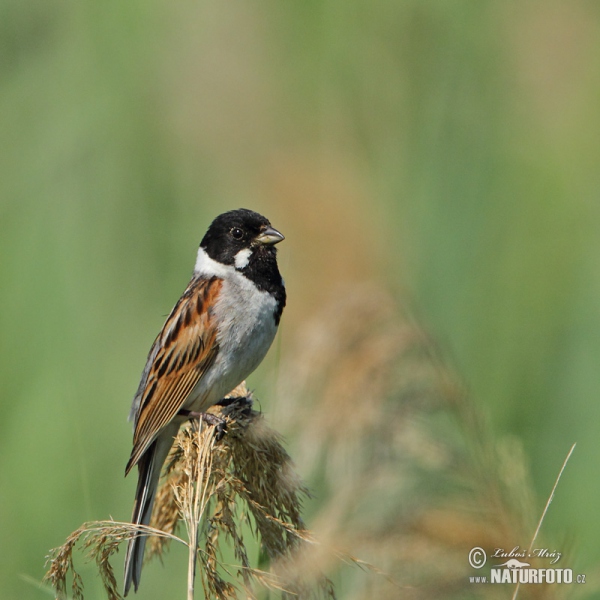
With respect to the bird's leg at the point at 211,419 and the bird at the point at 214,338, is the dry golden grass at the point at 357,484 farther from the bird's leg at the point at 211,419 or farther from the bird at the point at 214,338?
the bird at the point at 214,338

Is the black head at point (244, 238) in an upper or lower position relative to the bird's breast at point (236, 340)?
upper

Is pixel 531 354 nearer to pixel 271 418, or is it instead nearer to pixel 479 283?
pixel 479 283

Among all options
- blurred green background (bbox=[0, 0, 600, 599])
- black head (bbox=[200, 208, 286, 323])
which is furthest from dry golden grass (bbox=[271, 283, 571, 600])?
black head (bbox=[200, 208, 286, 323])

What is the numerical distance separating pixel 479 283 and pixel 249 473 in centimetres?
168

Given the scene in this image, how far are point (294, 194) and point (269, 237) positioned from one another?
26.3 inches

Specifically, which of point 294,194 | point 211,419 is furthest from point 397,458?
point 294,194

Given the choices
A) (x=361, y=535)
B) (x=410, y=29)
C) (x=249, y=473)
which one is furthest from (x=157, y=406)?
(x=410, y=29)

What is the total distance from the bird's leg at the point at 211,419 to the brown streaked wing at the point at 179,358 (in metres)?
0.07

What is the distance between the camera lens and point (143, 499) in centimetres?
301

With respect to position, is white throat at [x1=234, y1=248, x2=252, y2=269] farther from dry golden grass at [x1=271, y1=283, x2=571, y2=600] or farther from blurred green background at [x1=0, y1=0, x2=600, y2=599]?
dry golden grass at [x1=271, y1=283, x2=571, y2=600]

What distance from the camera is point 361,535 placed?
1.70 meters

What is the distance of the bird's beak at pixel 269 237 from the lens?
3.57m

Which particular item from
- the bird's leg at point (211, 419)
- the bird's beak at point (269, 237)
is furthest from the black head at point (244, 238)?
the bird's leg at point (211, 419)

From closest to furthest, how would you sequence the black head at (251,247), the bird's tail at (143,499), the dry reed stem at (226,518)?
the dry reed stem at (226,518)
the bird's tail at (143,499)
the black head at (251,247)
